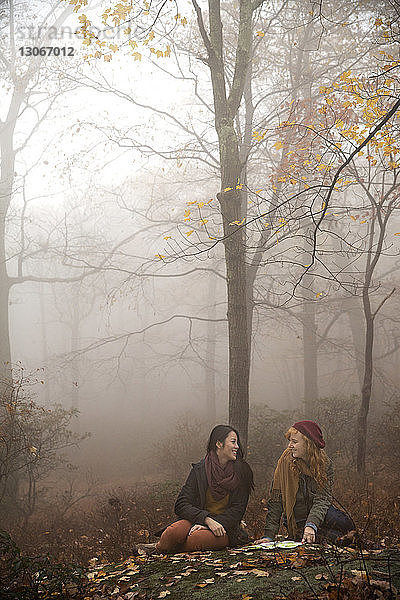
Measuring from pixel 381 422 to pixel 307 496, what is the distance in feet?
29.3

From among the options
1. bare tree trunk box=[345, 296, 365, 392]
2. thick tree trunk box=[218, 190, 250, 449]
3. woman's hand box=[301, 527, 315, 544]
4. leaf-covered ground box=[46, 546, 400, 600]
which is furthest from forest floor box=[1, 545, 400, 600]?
bare tree trunk box=[345, 296, 365, 392]

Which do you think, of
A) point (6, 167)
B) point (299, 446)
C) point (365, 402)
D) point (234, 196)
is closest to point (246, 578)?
point (299, 446)

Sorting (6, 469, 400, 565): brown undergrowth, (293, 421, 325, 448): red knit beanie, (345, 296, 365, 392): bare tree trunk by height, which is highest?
(345, 296, 365, 392): bare tree trunk

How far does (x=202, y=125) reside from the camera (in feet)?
41.4

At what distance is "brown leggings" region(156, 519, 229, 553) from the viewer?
13.3 feet

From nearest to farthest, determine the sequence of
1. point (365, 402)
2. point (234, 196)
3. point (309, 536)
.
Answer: point (309, 536) < point (234, 196) < point (365, 402)

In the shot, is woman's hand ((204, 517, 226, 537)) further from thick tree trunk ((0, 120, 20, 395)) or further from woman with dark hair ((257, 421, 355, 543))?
thick tree trunk ((0, 120, 20, 395))

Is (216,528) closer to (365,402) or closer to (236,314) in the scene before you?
(236,314)

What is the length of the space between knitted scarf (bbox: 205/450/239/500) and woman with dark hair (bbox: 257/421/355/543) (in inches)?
14.7

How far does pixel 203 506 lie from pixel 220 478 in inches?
11.2

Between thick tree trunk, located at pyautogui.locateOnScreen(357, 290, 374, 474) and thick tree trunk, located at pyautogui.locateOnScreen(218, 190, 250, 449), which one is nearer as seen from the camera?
thick tree trunk, located at pyautogui.locateOnScreen(218, 190, 250, 449)

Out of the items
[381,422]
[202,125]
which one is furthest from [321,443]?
[202,125]

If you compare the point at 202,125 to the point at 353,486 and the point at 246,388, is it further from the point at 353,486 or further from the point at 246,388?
the point at 353,486

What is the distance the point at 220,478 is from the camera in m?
4.35
